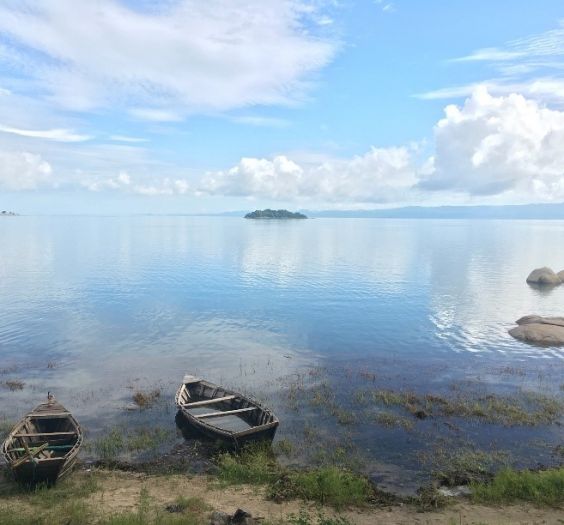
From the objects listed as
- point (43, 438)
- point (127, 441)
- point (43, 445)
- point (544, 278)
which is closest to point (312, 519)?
point (127, 441)

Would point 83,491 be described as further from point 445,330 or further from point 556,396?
point 445,330

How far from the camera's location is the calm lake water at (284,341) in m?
30.4

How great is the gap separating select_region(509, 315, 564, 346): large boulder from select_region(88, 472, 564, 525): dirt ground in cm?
3414

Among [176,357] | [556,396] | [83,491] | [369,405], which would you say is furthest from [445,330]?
[83,491]

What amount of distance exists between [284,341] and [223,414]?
859 inches

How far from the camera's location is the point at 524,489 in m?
20.9

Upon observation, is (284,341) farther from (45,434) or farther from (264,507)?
(264,507)

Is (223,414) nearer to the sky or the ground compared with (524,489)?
nearer to the ground

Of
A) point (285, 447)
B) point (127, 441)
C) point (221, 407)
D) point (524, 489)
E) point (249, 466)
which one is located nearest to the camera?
point (524, 489)

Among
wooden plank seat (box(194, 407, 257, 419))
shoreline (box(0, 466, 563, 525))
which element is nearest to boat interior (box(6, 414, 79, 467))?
shoreline (box(0, 466, 563, 525))

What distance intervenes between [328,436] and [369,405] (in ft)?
18.5

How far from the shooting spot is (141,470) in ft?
78.7

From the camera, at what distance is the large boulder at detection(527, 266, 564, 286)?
89000 mm

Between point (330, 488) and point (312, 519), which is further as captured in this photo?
point (330, 488)
